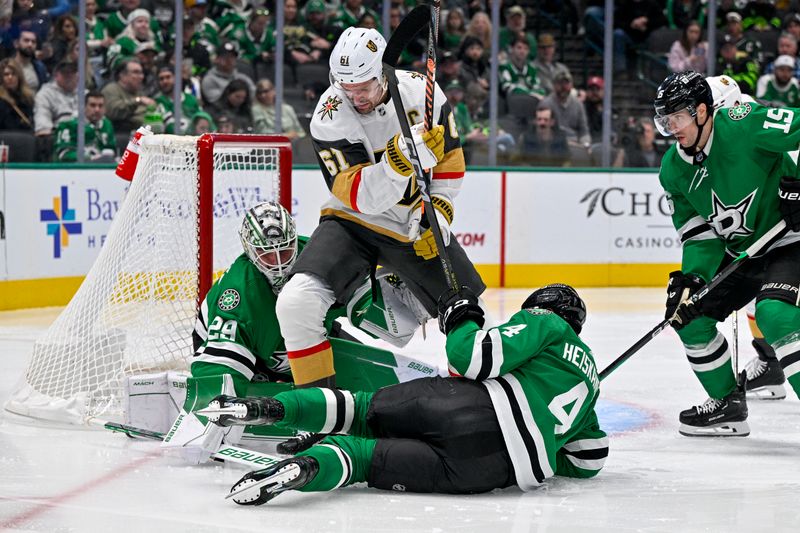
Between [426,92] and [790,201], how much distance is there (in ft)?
3.61

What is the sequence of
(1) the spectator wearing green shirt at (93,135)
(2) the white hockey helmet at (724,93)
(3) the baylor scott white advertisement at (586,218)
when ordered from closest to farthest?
1. (2) the white hockey helmet at (724,93)
2. (1) the spectator wearing green shirt at (93,135)
3. (3) the baylor scott white advertisement at (586,218)

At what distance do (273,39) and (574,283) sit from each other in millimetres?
2498

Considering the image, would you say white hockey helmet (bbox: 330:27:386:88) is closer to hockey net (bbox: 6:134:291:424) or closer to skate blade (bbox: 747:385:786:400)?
hockey net (bbox: 6:134:291:424)

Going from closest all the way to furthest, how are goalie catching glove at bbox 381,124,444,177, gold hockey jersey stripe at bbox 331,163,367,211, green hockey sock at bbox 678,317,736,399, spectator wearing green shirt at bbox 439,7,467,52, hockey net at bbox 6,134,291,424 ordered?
1. goalie catching glove at bbox 381,124,444,177
2. gold hockey jersey stripe at bbox 331,163,367,211
3. green hockey sock at bbox 678,317,736,399
4. hockey net at bbox 6,134,291,424
5. spectator wearing green shirt at bbox 439,7,467,52

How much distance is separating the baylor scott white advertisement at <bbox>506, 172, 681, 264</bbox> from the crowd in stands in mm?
216

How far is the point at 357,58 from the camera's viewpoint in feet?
11.2

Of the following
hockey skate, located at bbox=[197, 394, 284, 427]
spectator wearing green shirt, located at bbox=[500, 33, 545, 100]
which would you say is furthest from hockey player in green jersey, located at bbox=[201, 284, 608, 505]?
spectator wearing green shirt, located at bbox=[500, 33, 545, 100]

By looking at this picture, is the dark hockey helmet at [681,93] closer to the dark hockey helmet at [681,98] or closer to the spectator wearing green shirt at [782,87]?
the dark hockey helmet at [681,98]

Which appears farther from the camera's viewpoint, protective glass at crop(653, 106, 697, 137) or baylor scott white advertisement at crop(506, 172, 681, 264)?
baylor scott white advertisement at crop(506, 172, 681, 264)

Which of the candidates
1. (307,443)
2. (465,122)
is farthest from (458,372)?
(465,122)

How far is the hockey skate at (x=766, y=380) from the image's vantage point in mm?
4566

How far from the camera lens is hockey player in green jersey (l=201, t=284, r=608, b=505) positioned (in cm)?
289

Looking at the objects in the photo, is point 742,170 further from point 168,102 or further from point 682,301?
point 168,102

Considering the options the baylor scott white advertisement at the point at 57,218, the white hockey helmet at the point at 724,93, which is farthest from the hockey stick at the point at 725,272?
the baylor scott white advertisement at the point at 57,218
